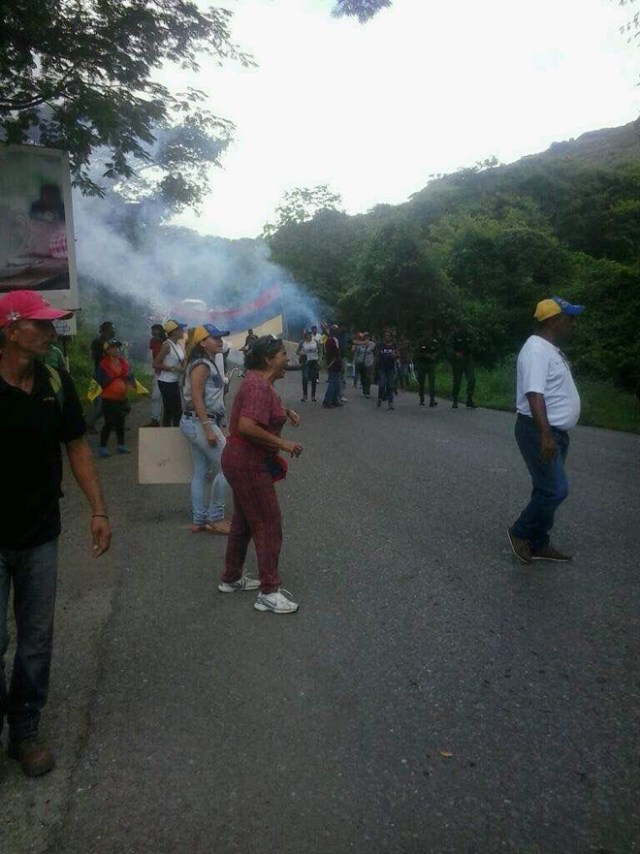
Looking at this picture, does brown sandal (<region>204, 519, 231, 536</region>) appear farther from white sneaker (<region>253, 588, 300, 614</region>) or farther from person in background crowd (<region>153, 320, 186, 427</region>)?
person in background crowd (<region>153, 320, 186, 427</region>)

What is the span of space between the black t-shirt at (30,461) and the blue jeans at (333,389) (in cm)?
1357

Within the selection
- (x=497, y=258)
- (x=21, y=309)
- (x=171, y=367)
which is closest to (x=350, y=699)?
(x=21, y=309)

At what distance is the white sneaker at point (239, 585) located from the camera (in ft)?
17.1

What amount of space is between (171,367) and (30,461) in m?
7.01

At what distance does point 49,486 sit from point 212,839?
1467mm

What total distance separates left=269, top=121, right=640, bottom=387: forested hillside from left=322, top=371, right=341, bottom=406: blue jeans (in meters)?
4.95

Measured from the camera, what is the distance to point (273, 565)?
4758 mm

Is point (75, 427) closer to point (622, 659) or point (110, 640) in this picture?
point (110, 640)

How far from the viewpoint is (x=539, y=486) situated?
5.41 metres

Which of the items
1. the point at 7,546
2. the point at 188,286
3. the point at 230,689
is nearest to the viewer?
the point at 7,546

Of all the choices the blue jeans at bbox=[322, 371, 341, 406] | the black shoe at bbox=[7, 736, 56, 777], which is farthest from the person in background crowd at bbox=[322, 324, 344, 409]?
the black shoe at bbox=[7, 736, 56, 777]

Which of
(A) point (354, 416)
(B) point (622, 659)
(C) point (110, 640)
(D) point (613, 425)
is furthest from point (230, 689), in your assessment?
(A) point (354, 416)

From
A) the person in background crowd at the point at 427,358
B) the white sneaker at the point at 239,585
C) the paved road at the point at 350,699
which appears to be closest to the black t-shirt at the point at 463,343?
the person in background crowd at the point at 427,358

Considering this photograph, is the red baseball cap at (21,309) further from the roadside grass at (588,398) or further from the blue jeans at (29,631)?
the roadside grass at (588,398)
